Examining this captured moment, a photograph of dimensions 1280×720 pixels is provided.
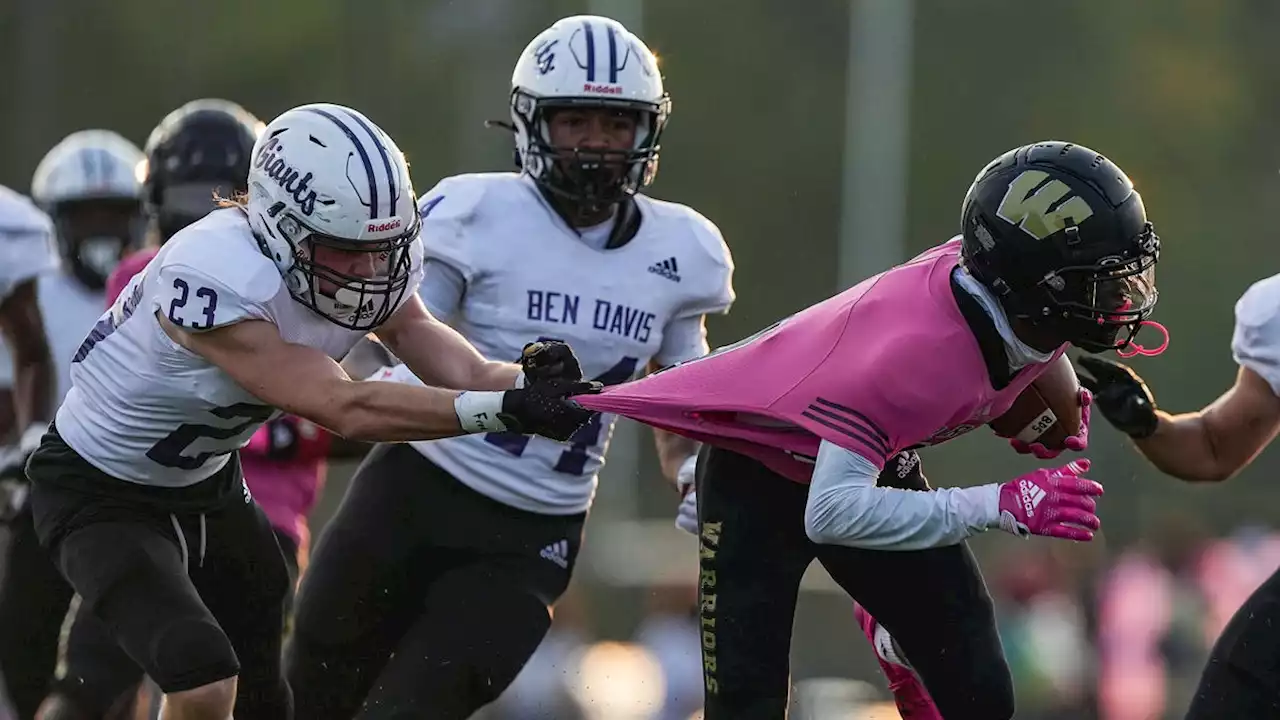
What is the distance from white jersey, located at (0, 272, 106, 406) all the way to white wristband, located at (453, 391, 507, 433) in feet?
10.1

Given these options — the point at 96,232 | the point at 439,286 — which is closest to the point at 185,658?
the point at 439,286

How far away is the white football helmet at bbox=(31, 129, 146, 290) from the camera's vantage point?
784 centimetres

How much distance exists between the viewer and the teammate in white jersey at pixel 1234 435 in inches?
200

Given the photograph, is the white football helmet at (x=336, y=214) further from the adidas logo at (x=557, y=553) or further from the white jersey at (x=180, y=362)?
the adidas logo at (x=557, y=553)

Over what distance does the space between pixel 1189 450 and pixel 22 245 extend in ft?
13.8

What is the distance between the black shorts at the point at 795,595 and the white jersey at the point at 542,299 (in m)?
0.86

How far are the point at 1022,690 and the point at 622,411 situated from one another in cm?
824

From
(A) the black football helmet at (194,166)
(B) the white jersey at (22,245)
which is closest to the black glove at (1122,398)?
(A) the black football helmet at (194,166)

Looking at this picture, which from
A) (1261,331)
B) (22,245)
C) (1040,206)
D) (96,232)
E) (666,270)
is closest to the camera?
(1040,206)

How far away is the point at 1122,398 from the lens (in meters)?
5.75

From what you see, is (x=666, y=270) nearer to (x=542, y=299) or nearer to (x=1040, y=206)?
(x=542, y=299)

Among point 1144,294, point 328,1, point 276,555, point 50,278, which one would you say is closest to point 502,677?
point 276,555

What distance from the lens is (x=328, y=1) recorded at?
26.9m

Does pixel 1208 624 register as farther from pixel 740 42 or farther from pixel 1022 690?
pixel 740 42
